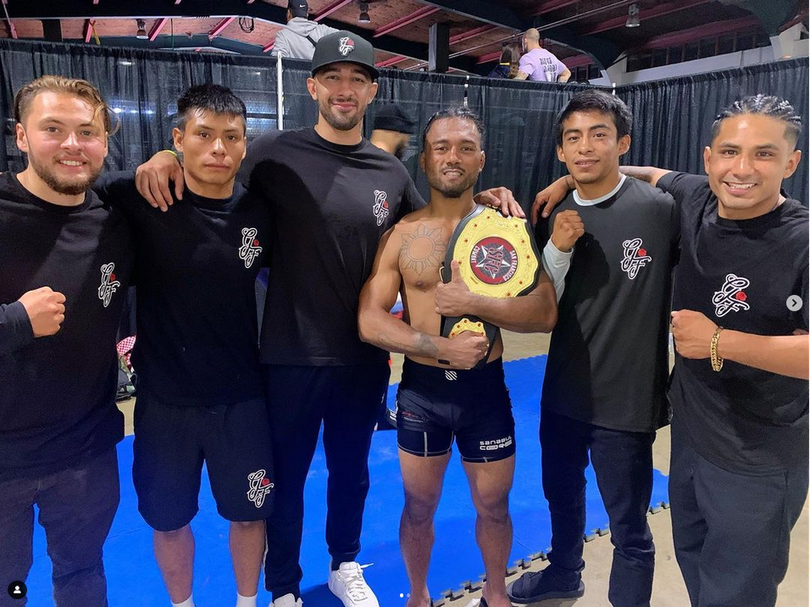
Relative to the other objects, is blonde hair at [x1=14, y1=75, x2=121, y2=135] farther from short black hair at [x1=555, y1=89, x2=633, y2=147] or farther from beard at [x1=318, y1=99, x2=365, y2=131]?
short black hair at [x1=555, y1=89, x2=633, y2=147]

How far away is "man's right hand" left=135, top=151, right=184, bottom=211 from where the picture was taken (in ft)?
5.92

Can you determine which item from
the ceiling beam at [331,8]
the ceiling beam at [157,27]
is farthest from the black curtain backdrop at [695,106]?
the ceiling beam at [157,27]

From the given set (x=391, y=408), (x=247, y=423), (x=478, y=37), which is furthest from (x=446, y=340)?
(x=478, y=37)

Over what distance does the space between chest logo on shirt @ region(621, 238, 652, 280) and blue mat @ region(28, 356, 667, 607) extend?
1493 millimetres

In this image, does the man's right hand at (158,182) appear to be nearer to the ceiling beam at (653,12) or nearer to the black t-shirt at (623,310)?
the black t-shirt at (623,310)

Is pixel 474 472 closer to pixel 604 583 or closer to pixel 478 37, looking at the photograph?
pixel 604 583

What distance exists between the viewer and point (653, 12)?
24.6 feet

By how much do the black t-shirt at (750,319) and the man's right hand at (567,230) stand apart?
0.35m

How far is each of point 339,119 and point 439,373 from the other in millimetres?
1011

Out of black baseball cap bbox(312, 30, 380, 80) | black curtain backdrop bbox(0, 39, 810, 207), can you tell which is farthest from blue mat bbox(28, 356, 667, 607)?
black curtain backdrop bbox(0, 39, 810, 207)

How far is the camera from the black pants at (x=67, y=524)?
1.61 m

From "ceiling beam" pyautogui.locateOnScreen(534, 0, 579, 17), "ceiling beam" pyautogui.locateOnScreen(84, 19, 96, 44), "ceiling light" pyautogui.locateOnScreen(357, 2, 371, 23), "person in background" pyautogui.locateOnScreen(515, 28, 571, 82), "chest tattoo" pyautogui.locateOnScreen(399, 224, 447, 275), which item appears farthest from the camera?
"ceiling beam" pyautogui.locateOnScreen(84, 19, 96, 44)

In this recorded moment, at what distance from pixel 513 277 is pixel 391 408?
2676 mm

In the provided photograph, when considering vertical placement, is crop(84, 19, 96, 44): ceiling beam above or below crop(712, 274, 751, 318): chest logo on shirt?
above
